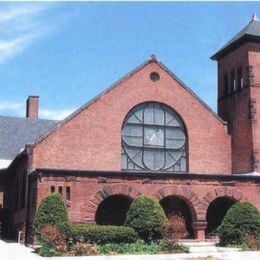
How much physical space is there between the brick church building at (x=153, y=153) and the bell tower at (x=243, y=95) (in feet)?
0.22

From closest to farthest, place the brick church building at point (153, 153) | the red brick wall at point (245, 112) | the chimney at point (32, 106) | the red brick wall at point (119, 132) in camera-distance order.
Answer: the brick church building at point (153, 153)
the red brick wall at point (119, 132)
the red brick wall at point (245, 112)
the chimney at point (32, 106)

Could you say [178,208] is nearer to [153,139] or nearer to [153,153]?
[153,153]

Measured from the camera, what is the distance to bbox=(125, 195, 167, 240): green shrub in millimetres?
23719

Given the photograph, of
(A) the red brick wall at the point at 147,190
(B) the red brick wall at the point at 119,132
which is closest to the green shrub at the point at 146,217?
(A) the red brick wall at the point at 147,190

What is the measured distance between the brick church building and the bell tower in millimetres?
66

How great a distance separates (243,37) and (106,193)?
1490 cm

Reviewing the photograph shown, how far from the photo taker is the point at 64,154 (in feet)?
94.9

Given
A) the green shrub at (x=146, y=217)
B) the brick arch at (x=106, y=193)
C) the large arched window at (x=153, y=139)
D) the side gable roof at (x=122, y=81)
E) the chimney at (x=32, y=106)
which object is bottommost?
the green shrub at (x=146, y=217)

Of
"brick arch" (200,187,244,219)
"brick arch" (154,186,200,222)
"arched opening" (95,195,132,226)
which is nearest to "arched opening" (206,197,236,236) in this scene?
"brick arch" (200,187,244,219)

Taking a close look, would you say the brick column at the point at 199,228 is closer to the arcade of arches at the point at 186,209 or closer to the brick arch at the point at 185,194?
the arcade of arches at the point at 186,209

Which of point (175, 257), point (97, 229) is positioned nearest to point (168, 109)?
point (97, 229)

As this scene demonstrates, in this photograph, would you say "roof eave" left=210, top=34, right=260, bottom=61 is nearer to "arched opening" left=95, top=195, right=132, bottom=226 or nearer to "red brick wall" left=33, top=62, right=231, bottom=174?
"red brick wall" left=33, top=62, right=231, bottom=174

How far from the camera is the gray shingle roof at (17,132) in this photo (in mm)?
40312

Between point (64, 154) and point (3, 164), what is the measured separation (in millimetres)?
11464
